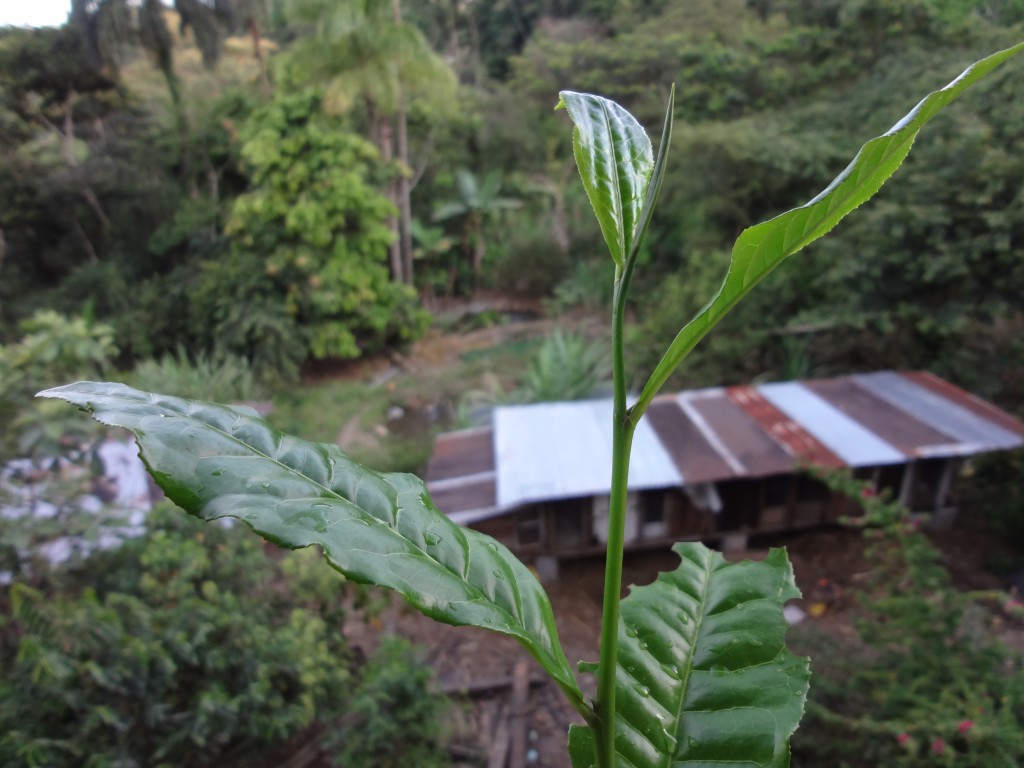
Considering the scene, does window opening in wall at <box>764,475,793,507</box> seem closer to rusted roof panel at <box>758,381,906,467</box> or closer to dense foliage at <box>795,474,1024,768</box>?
rusted roof panel at <box>758,381,906,467</box>

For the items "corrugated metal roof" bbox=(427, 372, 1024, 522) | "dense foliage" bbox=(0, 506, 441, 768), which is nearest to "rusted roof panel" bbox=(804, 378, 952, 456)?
"corrugated metal roof" bbox=(427, 372, 1024, 522)

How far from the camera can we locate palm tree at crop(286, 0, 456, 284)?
8281 millimetres

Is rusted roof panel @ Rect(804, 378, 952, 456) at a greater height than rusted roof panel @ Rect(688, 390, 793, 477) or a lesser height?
greater

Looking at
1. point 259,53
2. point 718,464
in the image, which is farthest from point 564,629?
point 259,53

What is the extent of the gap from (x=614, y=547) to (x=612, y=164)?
1.00ft

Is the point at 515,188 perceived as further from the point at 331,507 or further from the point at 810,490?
the point at 331,507

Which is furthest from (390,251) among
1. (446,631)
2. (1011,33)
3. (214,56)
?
(1011,33)

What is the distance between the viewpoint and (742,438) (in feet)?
15.2

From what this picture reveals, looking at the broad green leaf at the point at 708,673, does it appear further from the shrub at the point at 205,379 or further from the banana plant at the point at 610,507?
the shrub at the point at 205,379

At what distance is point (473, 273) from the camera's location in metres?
12.2

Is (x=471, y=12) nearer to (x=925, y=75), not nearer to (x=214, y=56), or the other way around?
(x=214, y=56)

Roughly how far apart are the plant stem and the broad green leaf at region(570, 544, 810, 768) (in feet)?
0.47

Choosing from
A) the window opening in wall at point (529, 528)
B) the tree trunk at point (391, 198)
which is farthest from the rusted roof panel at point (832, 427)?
the tree trunk at point (391, 198)

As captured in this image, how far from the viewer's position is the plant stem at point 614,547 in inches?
17.3
